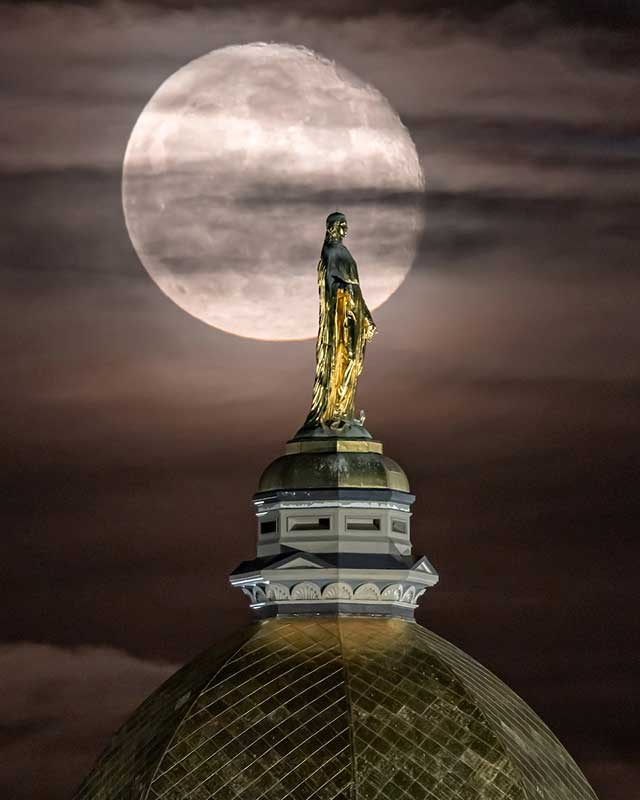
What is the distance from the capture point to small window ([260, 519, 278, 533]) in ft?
330

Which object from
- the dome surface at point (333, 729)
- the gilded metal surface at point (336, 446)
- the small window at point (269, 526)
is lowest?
the dome surface at point (333, 729)

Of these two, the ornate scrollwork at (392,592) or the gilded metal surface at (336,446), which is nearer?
the ornate scrollwork at (392,592)

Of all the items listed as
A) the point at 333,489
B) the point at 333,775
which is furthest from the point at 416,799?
the point at 333,489

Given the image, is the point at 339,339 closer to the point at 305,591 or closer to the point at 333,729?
the point at 305,591

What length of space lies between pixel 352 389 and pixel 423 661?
22.2 feet

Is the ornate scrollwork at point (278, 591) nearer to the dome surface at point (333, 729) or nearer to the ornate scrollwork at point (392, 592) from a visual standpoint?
the dome surface at point (333, 729)

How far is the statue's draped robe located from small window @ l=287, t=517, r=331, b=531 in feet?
7.45

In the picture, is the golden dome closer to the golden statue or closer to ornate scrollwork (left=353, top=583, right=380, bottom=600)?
the golden statue

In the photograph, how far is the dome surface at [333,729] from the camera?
95.5 meters

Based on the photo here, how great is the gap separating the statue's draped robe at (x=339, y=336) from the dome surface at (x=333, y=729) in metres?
5.02

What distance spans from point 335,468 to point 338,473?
141 mm

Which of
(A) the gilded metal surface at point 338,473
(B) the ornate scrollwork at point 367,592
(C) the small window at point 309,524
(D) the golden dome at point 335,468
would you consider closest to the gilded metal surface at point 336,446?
(D) the golden dome at point 335,468

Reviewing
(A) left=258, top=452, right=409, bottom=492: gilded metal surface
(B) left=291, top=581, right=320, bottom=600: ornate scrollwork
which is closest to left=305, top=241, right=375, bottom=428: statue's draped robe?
(A) left=258, top=452, right=409, bottom=492: gilded metal surface

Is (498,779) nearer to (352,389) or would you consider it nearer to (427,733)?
(427,733)
